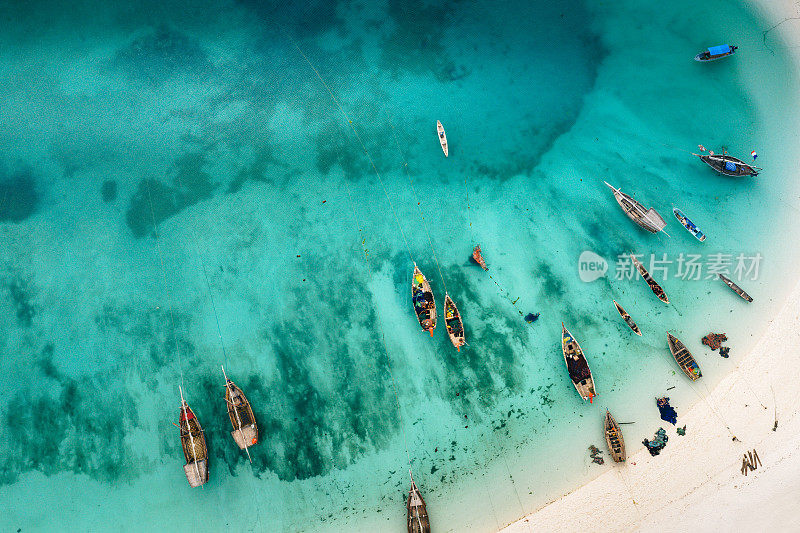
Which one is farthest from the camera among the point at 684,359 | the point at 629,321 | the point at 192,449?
the point at 629,321

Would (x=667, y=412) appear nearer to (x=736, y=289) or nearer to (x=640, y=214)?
→ (x=736, y=289)

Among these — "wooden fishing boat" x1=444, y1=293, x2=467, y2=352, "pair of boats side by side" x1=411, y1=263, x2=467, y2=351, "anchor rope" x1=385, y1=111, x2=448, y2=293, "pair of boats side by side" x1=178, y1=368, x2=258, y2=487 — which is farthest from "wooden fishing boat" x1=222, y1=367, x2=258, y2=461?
"anchor rope" x1=385, y1=111, x2=448, y2=293

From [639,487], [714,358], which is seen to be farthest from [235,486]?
[714,358]

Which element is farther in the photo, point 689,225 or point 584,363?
point 689,225

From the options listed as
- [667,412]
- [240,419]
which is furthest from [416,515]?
[667,412]

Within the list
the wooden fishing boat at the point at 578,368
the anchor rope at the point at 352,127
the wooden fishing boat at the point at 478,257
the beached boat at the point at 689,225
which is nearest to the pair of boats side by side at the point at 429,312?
the wooden fishing boat at the point at 478,257

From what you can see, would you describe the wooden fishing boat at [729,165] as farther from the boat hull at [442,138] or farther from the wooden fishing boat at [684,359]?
the boat hull at [442,138]

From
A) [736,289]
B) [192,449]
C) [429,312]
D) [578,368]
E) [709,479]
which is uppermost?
[736,289]
